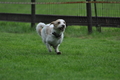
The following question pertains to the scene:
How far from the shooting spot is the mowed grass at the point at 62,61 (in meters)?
6.37

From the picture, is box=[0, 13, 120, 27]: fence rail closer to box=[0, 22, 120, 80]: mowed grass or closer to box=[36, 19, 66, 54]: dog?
box=[0, 22, 120, 80]: mowed grass

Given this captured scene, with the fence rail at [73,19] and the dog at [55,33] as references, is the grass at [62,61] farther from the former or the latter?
the fence rail at [73,19]

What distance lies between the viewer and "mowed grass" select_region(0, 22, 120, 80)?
251 inches

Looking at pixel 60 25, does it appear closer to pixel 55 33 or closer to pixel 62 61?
pixel 55 33

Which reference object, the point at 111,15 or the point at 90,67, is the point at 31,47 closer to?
the point at 90,67

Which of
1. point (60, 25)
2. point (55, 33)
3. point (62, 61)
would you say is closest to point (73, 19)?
point (55, 33)

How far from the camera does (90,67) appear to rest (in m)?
7.19

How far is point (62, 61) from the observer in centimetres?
786

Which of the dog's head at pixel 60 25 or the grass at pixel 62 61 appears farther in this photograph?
the dog's head at pixel 60 25

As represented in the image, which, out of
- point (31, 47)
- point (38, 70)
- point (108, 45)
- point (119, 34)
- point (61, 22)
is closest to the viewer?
point (38, 70)

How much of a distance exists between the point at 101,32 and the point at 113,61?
642 cm

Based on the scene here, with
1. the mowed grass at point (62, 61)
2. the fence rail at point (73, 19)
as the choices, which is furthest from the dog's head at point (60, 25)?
the fence rail at point (73, 19)

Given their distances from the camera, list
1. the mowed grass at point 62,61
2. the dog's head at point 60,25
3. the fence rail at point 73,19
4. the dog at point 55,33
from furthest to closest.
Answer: the fence rail at point 73,19 → the dog at point 55,33 → the dog's head at point 60,25 → the mowed grass at point 62,61

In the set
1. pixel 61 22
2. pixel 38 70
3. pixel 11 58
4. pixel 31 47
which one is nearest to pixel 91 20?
pixel 31 47
